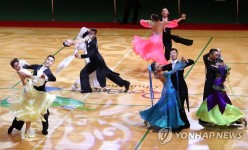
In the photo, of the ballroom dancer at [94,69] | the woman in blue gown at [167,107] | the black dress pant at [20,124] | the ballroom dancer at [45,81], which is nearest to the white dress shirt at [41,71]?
the ballroom dancer at [45,81]

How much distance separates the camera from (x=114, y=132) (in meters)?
9.41

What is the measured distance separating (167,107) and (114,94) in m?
2.14

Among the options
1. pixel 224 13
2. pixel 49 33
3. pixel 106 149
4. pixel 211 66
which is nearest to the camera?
pixel 106 149

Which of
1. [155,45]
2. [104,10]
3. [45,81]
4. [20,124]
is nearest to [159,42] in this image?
[155,45]

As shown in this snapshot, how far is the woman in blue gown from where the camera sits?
362 inches

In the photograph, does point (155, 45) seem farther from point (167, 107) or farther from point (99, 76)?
point (167, 107)

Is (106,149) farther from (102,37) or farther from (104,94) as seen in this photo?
(102,37)

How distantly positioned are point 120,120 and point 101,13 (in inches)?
317

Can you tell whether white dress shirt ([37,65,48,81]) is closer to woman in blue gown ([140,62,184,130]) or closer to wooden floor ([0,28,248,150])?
wooden floor ([0,28,248,150])

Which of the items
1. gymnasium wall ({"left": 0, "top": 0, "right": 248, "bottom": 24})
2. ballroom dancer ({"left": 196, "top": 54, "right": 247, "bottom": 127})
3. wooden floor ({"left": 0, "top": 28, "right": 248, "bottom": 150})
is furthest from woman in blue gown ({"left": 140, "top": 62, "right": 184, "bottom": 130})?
gymnasium wall ({"left": 0, "top": 0, "right": 248, "bottom": 24})

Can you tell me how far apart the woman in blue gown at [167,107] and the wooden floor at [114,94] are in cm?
18

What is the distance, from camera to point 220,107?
9273mm

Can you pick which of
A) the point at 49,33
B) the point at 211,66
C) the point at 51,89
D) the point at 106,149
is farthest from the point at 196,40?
the point at 106,149

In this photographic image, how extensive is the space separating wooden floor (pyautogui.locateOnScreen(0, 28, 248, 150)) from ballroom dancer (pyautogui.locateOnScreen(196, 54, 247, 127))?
0.18 m
